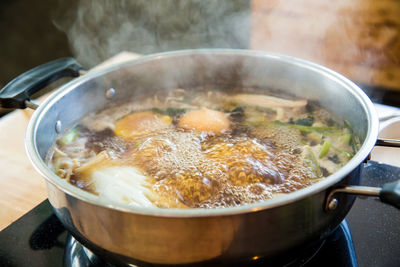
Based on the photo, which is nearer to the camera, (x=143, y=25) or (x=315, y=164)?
(x=315, y=164)

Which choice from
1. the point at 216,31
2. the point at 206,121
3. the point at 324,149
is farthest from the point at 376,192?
the point at 216,31

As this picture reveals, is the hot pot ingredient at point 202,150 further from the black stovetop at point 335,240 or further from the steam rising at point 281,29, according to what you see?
the steam rising at point 281,29

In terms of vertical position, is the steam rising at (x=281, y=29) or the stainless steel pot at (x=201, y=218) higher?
the stainless steel pot at (x=201, y=218)

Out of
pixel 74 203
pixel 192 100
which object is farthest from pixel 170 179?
pixel 192 100

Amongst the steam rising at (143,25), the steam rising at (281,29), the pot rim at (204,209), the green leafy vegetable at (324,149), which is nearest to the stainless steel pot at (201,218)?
the pot rim at (204,209)

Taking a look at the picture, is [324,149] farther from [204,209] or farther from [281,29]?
[281,29]

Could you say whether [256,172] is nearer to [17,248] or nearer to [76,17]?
[17,248]

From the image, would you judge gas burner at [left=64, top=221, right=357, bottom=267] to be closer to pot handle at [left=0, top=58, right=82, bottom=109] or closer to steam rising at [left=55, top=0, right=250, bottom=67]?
pot handle at [left=0, top=58, right=82, bottom=109]
